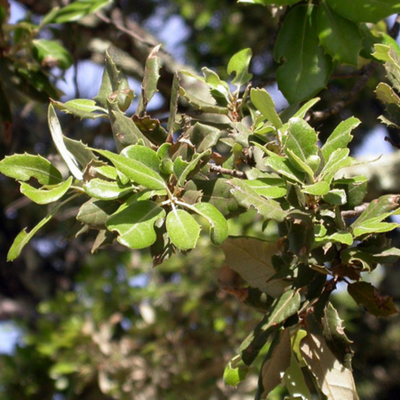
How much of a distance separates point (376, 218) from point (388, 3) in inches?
16.6

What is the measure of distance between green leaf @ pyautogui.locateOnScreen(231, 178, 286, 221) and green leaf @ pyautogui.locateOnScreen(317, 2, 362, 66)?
406 millimetres

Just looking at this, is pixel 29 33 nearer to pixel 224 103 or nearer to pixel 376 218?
pixel 224 103

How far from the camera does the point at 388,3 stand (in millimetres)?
966

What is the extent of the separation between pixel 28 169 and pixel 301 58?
21.2 inches

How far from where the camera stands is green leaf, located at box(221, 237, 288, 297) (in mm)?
932

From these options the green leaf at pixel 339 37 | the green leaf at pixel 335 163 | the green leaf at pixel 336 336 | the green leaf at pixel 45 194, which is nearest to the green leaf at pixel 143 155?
the green leaf at pixel 45 194

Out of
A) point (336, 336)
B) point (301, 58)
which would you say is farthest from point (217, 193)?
point (301, 58)

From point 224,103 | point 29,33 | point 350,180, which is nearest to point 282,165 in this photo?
point 350,180

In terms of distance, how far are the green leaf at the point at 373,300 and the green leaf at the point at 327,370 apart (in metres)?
0.10

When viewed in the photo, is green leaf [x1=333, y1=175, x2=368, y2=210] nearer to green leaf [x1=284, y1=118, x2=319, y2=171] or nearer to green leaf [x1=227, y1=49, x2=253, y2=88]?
green leaf [x1=284, y1=118, x2=319, y2=171]

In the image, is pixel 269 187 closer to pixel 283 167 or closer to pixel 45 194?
pixel 283 167

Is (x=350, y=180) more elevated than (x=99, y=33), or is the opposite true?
(x=350, y=180)

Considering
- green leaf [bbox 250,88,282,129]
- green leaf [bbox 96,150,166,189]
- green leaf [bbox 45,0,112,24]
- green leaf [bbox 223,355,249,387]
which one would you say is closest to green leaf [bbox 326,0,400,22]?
green leaf [bbox 250,88,282,129]

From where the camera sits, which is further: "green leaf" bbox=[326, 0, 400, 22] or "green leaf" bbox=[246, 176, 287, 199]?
"green leaf" bbox=[326, 0, 400, 22]
